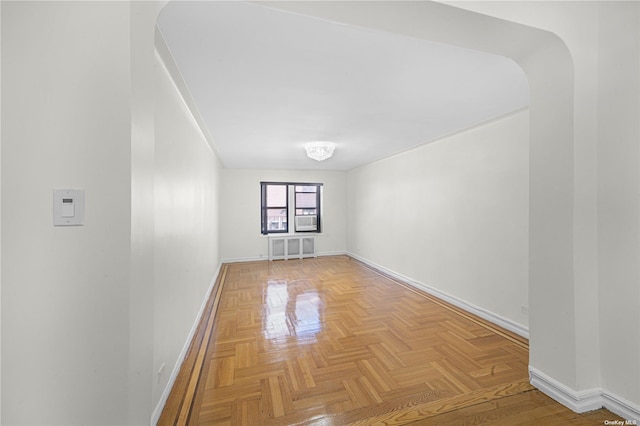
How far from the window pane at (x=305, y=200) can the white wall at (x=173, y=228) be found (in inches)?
152

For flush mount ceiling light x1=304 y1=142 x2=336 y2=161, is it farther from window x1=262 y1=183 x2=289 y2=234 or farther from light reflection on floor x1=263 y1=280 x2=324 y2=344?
window x1=262 y1=183 x2=289 y2=234

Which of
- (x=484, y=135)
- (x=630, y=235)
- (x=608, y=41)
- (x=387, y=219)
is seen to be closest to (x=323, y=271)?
(x=387, y=219)

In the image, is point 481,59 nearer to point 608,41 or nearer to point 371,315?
point 608,41

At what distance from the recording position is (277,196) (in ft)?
21.5

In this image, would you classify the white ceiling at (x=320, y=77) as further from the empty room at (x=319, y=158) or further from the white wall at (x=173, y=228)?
the white wall at (x=173, y=228)

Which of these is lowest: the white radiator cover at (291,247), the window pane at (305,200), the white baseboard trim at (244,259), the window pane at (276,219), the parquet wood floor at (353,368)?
the parquet wood floor at (353,368)

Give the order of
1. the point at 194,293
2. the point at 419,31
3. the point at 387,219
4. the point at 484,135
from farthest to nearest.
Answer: the point at 387,219
the point at 484,135
the point at 194,293
the point at 419,31

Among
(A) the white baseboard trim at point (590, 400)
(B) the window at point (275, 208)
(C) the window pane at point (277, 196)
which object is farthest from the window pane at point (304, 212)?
(A) the white baseboard trim at point (590, 400)

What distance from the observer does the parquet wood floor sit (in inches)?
62.5

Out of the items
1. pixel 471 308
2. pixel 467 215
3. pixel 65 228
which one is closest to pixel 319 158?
pixel 467 215

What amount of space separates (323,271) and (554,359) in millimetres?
3818

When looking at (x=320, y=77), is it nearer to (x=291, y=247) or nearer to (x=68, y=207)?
(x=68, y=207)

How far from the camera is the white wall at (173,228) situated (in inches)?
63.6

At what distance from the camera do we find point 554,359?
167 centimetres
